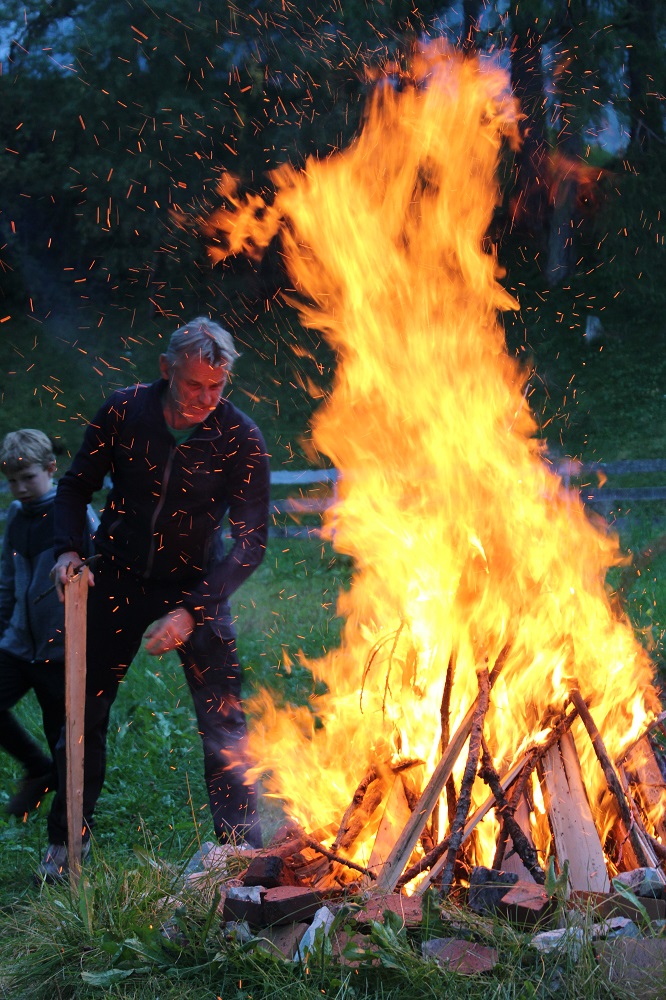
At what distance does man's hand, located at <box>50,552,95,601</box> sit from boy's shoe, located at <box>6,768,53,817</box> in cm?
113

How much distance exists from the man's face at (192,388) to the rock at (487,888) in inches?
75.9

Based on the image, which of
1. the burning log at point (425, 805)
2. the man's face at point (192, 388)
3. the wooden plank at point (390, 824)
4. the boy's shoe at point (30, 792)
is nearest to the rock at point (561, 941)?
the burning log at point (425, 805)

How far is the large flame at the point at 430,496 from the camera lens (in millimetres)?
3658

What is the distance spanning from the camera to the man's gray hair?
12.6 feet

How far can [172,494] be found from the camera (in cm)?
403

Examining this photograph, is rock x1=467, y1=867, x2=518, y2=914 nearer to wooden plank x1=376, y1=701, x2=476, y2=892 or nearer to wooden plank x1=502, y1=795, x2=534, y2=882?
wooden plank x1=502, y1=795, x2=534, y2=882

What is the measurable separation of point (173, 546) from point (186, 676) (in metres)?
0.52

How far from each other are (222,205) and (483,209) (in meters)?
16.0

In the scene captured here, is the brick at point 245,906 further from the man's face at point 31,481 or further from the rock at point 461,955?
the man's face at point 31,481

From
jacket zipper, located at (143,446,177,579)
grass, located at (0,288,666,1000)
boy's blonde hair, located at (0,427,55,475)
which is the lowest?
grass, located at (0,288,666,1000)

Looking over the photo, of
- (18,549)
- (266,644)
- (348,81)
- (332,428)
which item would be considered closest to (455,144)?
(332,428)

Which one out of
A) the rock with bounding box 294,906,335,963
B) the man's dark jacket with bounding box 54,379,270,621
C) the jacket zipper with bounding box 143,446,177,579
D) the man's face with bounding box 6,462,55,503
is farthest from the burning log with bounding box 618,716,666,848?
the man's face with bounding box 6,462,55,503

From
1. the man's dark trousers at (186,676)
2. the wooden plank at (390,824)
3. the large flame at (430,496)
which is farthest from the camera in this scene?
the man's dark trousers at (186,676)

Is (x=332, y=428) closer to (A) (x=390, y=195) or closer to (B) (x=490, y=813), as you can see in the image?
(A) (x=390, y=195)
